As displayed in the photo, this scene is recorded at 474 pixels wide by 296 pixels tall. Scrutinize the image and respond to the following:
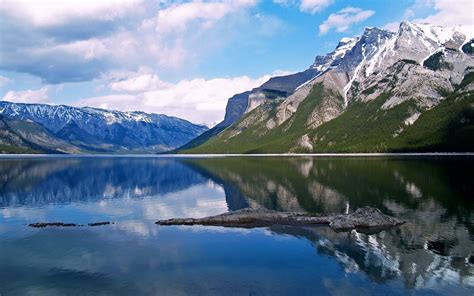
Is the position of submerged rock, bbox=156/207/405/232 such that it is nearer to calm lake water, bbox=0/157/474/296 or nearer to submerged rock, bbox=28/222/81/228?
calm lake water, bbox=0/157/474/296

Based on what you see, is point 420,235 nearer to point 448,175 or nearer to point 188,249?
point 188,249

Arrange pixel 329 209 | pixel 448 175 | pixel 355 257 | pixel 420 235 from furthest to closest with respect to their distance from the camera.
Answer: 1. pixel 448 175
2. pixel 329 209
3. pixel 420 235
4. pixel 355 257

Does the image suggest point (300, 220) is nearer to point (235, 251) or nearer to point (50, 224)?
point (235, 251)

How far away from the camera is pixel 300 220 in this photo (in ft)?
203

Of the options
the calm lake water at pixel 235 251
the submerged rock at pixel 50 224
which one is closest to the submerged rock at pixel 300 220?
the calm lake water at pixel 235 251

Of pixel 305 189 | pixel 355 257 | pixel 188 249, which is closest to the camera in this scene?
pixel 355 257

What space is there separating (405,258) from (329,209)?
1131 inches

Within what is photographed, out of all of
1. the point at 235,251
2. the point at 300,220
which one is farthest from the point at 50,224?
the point at 300,220

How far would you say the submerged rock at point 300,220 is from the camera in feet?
191

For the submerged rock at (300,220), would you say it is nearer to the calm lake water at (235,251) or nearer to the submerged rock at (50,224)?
the calm lake water at (235,251)

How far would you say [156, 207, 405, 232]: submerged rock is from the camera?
5834cm

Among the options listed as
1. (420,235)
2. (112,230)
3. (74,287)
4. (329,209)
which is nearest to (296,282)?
(74,287)

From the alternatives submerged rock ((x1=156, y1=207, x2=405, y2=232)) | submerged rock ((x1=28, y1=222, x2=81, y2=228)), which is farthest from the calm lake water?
submerged rock ((x1=156, y1=207, x2=405, y2=232))

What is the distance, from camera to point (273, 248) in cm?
4847
